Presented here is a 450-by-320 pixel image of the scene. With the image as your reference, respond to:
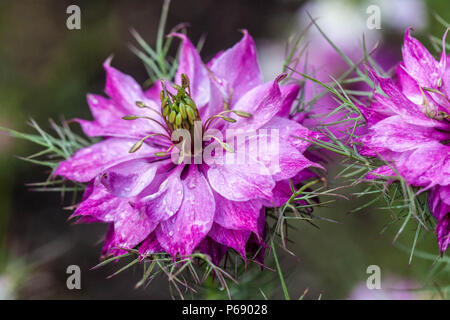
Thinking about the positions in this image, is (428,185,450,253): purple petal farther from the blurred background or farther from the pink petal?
the blurred background

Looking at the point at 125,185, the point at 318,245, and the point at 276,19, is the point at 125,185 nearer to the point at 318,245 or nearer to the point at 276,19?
the point at 318,245

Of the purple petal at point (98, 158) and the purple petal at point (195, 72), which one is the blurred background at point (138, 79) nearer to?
the purple petal at point (98, 158)

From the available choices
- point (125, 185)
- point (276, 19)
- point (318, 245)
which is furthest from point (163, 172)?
point (276, 19)

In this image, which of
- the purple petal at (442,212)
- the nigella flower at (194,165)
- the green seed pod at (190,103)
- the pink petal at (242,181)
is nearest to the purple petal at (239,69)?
the nigella flower at (194,165)

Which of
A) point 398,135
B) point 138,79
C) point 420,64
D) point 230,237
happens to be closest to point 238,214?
point 230,237

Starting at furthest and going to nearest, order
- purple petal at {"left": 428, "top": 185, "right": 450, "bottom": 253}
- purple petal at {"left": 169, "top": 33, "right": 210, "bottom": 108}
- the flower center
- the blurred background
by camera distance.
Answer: the blurred background
purple petal at {"left": 169, "top": 33, "right": 210, "bottom": 108}
the flower center
purple petal at {"left": 428, "top": 185, "right": 450, "bottom": 253}

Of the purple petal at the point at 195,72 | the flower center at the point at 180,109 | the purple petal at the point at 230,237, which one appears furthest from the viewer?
the purple petal at the point at 195,72

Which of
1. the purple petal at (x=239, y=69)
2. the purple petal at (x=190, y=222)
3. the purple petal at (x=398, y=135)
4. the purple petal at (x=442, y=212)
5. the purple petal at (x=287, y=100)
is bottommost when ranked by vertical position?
the purple petal at (x=442, y=212)

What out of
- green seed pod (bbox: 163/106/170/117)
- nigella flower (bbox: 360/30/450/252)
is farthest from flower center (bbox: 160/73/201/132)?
nigella flower (bbox: 360/30/450/252)
